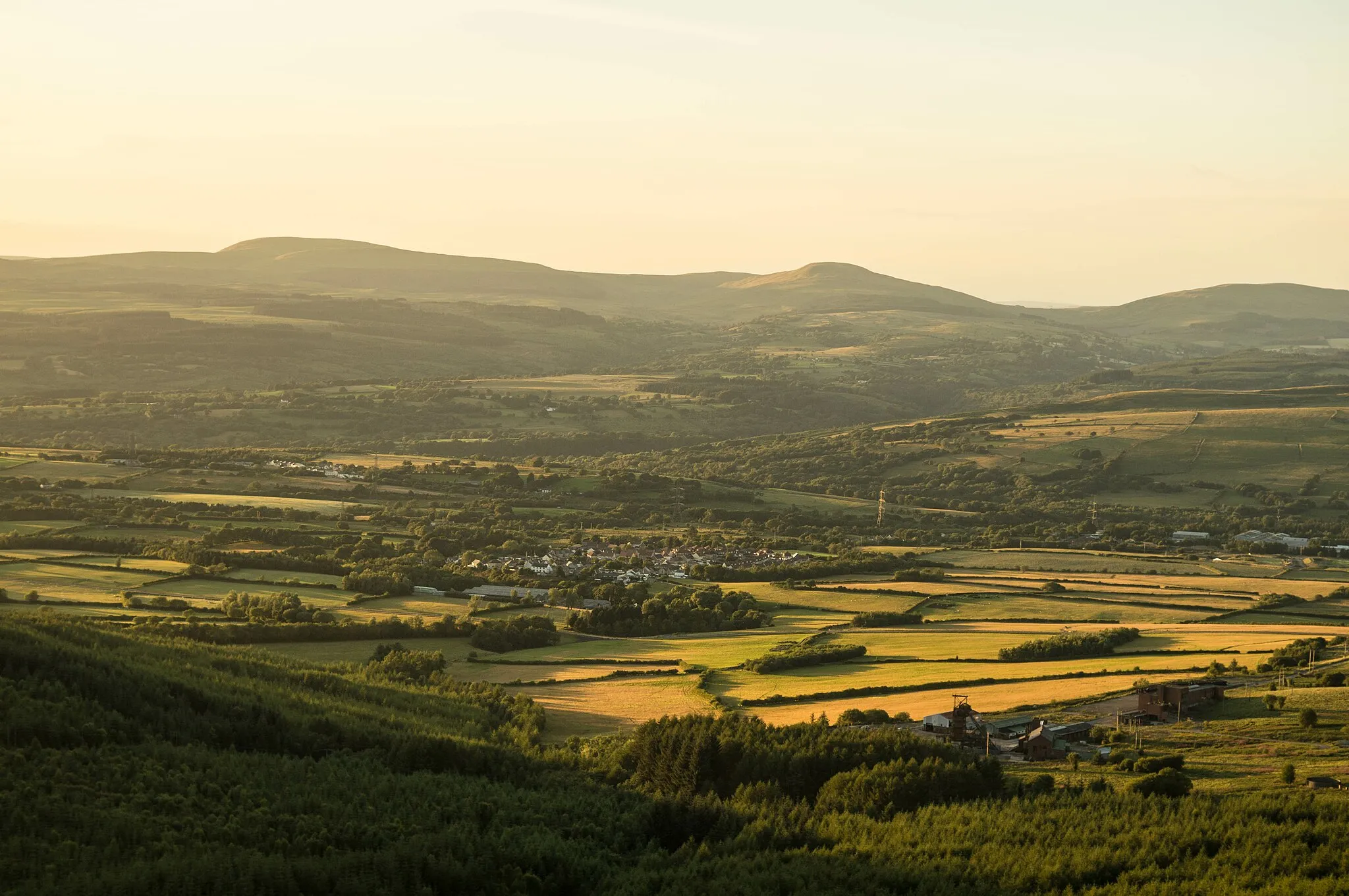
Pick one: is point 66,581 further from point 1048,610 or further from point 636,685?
point 1048,610

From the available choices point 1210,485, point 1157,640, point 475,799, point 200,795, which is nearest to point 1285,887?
point 475,799

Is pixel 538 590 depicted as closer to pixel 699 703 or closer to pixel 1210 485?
pixel 699 703

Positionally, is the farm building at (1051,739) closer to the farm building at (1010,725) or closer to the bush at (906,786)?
the farm building at (1010,725)

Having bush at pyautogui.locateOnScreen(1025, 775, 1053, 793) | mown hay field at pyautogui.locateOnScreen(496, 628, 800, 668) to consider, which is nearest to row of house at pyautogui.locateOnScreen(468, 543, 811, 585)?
mown hay field at pyautogui.locateOnScreen(496, 628, 800, 668)

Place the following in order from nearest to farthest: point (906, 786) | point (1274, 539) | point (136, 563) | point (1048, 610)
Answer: point (906, 786) → point (1048, 610) → point (136, 563) → point (1274, 539)

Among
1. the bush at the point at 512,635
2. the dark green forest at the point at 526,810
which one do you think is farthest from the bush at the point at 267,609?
the dark green forest at the point at 526,810

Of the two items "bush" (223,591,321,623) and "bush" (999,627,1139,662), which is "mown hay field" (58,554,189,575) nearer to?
"bush" (223,591,321,623)

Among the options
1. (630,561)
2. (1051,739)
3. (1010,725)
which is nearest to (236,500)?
(630,561)
